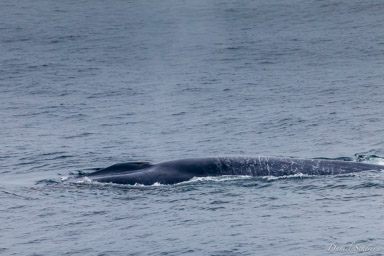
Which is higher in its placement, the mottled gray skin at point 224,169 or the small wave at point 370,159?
the mottled gray skin at point 224,169

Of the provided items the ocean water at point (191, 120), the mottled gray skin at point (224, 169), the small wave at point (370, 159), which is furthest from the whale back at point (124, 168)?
the small wave at point (370, 159)

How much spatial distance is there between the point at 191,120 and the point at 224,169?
11491mm

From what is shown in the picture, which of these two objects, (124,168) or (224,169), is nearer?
(224,169)

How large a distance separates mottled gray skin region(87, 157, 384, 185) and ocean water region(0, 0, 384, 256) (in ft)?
1.37

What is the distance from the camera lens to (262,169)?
20.2m

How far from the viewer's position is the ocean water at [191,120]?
16609 millimetres

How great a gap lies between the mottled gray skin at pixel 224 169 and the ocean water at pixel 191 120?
0.42m

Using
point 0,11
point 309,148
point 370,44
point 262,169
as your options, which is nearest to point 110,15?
point 0,11

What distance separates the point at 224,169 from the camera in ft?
66.7
